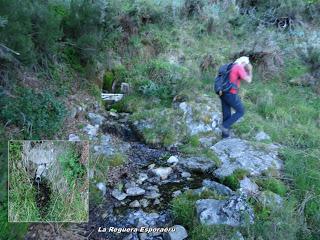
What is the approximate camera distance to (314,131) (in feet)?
22.5

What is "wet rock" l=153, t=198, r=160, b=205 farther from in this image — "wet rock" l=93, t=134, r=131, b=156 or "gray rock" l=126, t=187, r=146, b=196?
"wet rock" l=93, t=134, r=131, b=156

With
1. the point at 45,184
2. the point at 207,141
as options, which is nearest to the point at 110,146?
the point at 207,141

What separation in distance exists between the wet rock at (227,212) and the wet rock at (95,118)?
2886 mm

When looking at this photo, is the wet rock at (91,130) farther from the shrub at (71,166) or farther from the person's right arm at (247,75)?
the person's right arm at (247,75)

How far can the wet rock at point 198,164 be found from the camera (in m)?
5.64

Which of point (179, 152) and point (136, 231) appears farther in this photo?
point (179, 152)

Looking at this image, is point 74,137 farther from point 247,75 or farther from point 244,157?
point 247,75

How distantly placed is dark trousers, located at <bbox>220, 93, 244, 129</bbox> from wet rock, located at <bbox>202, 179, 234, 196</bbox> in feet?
4.74

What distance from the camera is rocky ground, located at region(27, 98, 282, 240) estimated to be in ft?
13.6

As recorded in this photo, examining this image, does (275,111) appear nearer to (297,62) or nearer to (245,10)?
(297,62)

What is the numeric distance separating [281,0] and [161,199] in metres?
8.18

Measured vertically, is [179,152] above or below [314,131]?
below

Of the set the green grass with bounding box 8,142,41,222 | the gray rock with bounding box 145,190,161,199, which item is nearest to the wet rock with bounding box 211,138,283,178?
the gray rock with bounding box 145,190,161,199

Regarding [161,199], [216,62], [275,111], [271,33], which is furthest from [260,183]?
[271,33]
